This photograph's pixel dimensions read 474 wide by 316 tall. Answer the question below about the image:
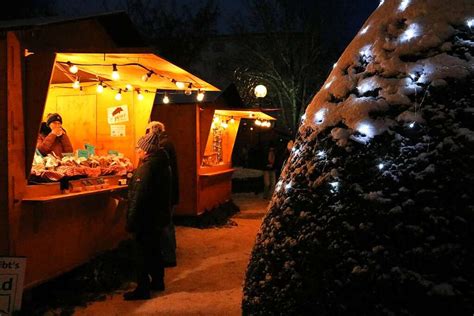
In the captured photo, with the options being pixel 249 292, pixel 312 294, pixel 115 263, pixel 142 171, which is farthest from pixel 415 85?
pixel 115 263

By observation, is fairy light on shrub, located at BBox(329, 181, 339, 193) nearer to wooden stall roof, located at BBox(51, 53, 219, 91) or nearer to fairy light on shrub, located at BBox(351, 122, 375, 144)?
fairy light on shrub, located at BBox(351, 122, 375, 144)

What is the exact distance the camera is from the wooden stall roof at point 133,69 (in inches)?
260

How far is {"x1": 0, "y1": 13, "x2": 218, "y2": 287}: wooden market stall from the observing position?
5.49 meters

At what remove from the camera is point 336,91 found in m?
2.24

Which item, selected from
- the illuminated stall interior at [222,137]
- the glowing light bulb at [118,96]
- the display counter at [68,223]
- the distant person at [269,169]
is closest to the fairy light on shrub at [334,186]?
the display counter at [68,223]

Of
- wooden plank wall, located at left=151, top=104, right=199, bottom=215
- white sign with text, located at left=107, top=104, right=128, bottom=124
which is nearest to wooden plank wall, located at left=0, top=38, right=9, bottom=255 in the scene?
white sign with text, located at left=107, top=104, right=128, bottom=124

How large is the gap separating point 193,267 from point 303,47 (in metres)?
21.4

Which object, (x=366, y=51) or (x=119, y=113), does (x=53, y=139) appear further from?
(x=366, y=51)

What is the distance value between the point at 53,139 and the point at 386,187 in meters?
7.15

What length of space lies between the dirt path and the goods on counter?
1.78 metres

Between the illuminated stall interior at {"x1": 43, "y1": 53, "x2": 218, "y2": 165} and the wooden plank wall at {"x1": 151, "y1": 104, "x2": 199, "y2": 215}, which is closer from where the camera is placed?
the illuminated stall interior at {"x1": 43, "y1": 53, "x2": 218, "y2": 165}

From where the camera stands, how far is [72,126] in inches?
372

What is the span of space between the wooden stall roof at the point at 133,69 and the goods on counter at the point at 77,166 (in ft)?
4.67

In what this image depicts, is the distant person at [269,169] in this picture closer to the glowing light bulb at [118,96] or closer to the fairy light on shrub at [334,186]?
the glowing light bulb at [118,96]
